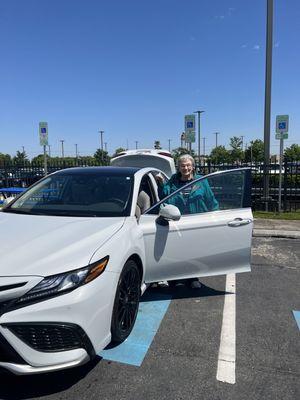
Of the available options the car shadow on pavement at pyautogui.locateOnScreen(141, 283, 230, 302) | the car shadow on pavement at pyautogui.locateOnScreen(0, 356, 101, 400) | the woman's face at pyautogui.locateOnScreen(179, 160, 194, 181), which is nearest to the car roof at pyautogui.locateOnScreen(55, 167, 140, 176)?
the woman's face at pyautogui.locateOnScreen(179, 160, 194, 181)

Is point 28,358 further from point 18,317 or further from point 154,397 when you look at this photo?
point 154,397

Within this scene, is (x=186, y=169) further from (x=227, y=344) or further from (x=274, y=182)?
(x=274, y=182)

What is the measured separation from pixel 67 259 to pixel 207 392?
1419 mm

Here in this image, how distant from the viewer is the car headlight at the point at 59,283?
8.06 ft

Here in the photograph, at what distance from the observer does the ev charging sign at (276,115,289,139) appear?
10875mm

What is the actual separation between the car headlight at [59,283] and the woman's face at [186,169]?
2475mm

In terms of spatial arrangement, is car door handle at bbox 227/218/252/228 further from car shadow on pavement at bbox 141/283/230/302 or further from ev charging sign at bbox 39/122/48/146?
ev charging sign at bbox 39/122/48/146

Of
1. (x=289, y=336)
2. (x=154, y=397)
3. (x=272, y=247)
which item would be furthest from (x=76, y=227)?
(x=272, y=247)

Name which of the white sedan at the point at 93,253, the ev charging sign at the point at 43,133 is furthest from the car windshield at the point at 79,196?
the ev charging sign at the point at 43,133

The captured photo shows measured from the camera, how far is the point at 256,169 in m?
12.1

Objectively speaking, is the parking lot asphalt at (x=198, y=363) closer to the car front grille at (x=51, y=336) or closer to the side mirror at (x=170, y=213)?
the car front grille at (x=51, y=336)

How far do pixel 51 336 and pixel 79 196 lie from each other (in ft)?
6.20

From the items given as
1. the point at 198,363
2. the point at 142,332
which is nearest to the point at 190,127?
the point at 142,332

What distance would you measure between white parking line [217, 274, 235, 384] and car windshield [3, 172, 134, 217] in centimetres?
154
